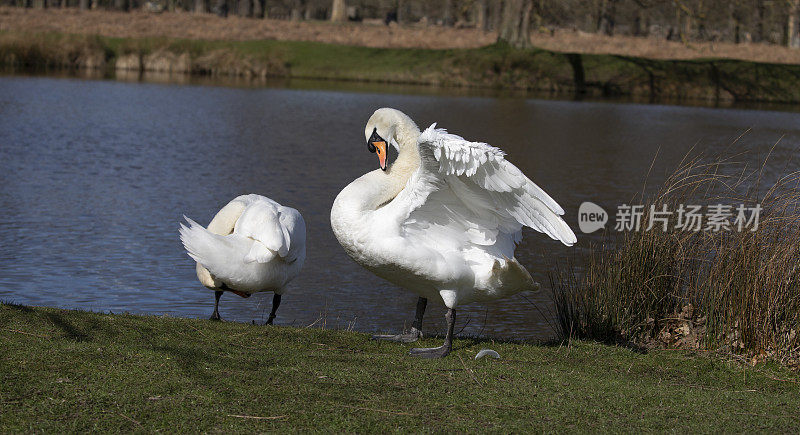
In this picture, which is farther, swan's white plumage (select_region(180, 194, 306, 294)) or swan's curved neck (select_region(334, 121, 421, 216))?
swan's white plumage (select_region(180, 194, 306, 294))

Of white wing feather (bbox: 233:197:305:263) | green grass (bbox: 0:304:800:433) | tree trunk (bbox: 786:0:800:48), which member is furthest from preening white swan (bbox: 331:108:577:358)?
tree trunk (bbox: 786:0:800:48)

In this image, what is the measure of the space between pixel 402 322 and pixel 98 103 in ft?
68.9

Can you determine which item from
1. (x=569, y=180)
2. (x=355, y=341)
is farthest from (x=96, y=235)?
(x=569, y=180)

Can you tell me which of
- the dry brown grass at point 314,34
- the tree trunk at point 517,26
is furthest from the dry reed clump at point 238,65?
the tree trunk at point 517,26

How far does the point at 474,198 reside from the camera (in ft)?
22.4

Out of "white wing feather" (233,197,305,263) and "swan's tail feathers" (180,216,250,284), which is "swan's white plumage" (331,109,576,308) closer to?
"white wing feather" (233,197,305,263)

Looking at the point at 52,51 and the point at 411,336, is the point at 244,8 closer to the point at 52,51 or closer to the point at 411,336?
the point at 52,51

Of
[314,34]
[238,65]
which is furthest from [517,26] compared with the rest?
[314,34]

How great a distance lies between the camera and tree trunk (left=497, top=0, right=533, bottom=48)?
150 ft

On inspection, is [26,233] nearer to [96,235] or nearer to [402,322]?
[96,235]

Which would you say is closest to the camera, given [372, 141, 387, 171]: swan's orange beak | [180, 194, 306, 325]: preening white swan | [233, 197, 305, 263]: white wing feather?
[372, 141, 387, 171]: swan's orange beak

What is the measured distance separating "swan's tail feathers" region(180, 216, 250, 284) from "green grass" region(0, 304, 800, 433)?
0.53 m

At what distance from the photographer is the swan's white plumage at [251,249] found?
7430mm

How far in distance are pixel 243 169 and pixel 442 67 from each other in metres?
27.1
